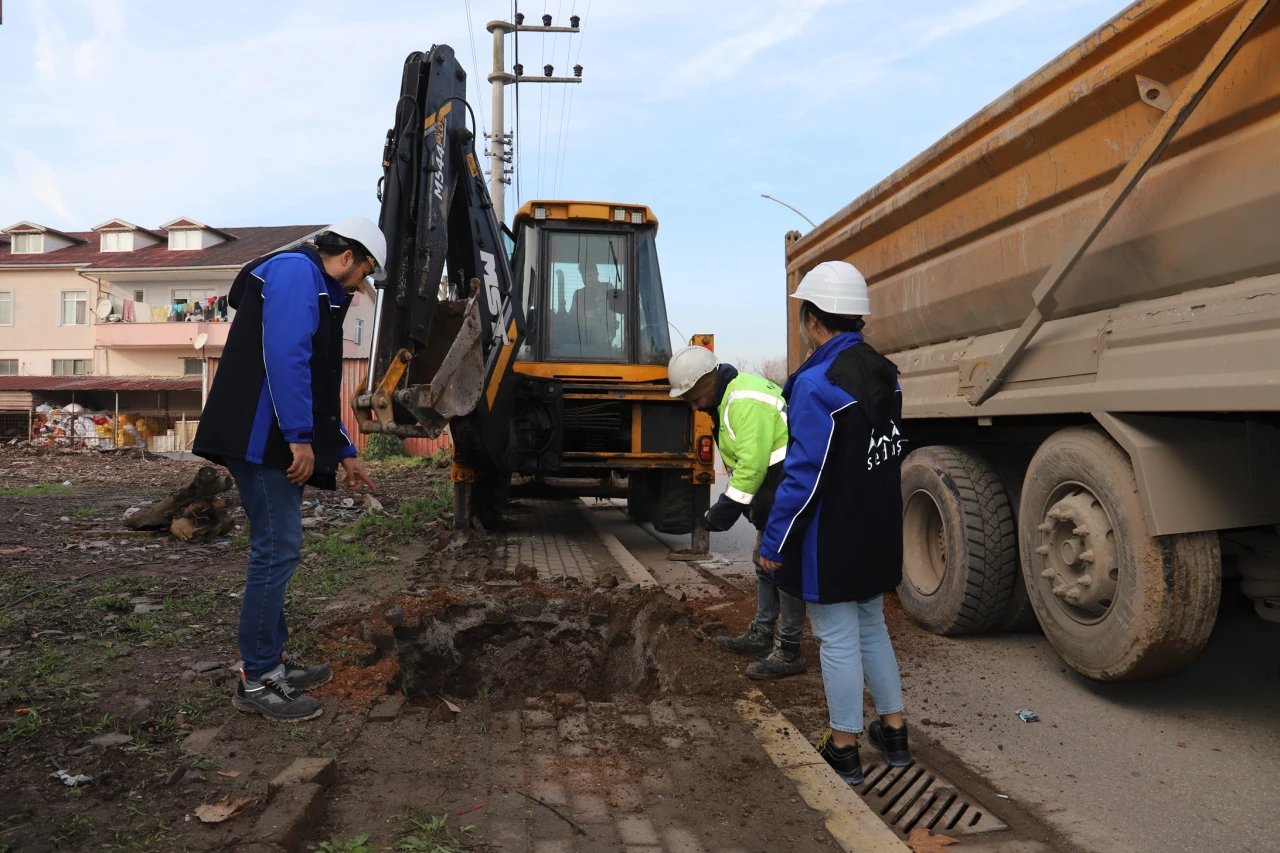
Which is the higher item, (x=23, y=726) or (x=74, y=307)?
(x=74, y=307)

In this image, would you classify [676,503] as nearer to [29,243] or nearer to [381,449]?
[381,449]

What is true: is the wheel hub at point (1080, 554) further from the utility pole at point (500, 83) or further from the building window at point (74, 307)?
the building window at point (74, 307)

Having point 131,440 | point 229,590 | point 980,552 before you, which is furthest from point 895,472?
point 131,440

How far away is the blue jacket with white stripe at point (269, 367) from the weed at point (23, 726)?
3.51 ft

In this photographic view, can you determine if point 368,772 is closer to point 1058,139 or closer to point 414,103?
point 1058,139

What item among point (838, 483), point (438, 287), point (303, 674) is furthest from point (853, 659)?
point (438, 287)

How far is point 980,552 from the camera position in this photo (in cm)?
488

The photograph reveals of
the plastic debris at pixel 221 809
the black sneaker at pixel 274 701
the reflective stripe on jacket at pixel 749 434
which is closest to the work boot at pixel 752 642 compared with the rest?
the reflective stripe on jacket at pixel 749 434

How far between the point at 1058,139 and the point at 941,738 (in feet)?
8.96

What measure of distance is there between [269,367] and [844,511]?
2.17m

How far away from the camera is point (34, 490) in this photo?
12789 millimetres

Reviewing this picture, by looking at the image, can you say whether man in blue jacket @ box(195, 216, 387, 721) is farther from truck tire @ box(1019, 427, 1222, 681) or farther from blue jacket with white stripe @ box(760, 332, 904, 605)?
truck tire @ box(1019, 427, 1222, 681)

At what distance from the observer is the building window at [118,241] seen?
36.0 m

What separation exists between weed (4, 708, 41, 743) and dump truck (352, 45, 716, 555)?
2.74 m
